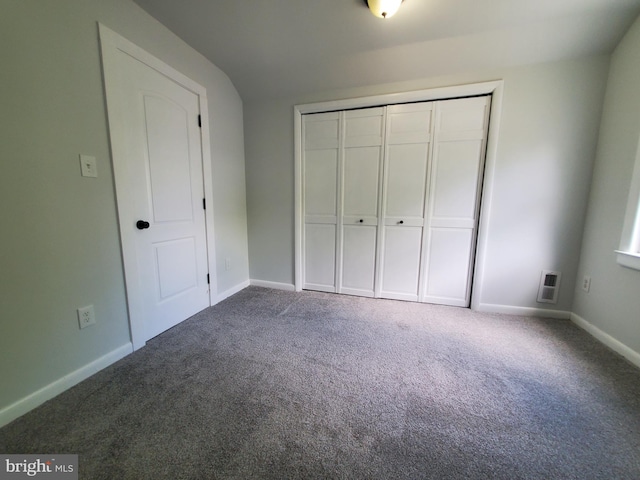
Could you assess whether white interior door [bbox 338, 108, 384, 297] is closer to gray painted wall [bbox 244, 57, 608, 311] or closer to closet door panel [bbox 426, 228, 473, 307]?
gray painted wall [bbox 244, 57, 608, 311]

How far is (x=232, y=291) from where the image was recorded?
108 inches

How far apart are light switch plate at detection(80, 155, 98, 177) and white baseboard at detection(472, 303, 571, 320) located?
3.36 meters

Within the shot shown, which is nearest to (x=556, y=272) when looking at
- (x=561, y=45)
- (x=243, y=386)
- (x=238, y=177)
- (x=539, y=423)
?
(x=539, y=423)

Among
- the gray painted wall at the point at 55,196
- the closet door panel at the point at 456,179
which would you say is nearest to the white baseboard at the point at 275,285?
the gray painted wall at the point at 55,196

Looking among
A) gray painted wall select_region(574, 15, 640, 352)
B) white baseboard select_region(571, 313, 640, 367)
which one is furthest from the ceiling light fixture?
white baseboard select_region(571, 313, 640, 367)

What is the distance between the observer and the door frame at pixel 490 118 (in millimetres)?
2086

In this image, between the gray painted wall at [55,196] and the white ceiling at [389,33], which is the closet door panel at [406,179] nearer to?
the white ceiling at [389,33]

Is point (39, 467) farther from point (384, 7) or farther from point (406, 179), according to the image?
point (384, 7)

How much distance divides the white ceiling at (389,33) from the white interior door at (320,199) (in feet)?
1.68

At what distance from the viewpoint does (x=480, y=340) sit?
1.85 meters

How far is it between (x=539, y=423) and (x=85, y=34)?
3302 mm

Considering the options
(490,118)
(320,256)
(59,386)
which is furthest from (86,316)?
(490,118)

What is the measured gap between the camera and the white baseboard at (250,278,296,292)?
2.93m

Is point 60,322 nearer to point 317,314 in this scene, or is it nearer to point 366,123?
point 317,314
